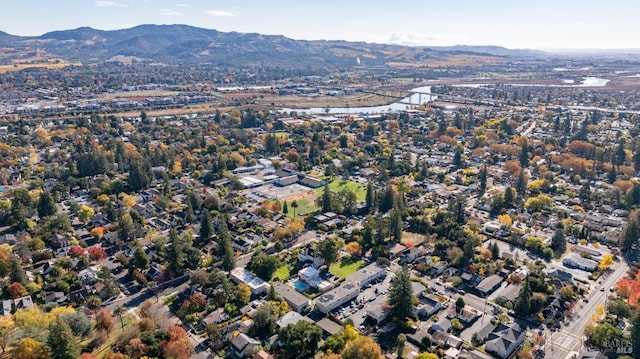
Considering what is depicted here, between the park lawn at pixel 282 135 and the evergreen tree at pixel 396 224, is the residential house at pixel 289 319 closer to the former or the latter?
the evergreen tree at pixel 396 224

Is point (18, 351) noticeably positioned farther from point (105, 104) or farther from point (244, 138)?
point (105, 104)

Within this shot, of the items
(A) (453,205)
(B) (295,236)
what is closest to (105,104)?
(B) (295,236)

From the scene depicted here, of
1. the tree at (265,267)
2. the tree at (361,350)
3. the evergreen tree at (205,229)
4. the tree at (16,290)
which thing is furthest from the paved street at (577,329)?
the tree at (16,290)

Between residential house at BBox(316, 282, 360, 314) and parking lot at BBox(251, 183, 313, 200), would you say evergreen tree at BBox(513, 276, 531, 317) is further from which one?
parking lot at BBox(251, 183, 313, 200)

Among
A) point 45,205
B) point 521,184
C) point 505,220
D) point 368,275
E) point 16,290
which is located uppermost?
point 45,205

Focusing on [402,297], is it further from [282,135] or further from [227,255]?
[282,135]

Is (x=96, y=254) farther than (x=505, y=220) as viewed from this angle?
No

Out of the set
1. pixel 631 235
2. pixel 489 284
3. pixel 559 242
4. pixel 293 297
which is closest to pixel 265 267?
pixel 293 297
